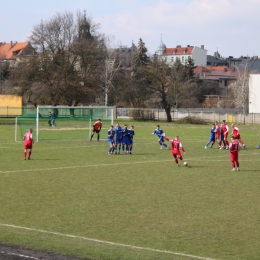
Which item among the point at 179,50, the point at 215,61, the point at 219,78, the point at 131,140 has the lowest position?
the point at 131,140

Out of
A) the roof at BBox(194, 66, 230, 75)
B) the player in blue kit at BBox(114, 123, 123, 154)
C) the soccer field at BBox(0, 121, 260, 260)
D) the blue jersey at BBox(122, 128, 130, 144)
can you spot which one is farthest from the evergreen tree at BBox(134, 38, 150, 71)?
the soccer field at BBox(0, 121, 260, 260)

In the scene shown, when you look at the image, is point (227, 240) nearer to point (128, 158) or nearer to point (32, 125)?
point (128, 158)

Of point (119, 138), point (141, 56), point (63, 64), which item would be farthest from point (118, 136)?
point (141, 56)

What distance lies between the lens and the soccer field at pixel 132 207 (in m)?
12.4

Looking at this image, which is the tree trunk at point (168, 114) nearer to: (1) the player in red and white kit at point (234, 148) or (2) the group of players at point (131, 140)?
(2) the group of players at point (131, 140)

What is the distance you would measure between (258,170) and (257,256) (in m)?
15.0

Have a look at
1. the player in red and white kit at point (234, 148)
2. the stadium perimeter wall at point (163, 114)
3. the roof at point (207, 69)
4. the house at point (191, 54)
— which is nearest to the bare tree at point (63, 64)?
the stadium perimeter wall at point (163, 114)

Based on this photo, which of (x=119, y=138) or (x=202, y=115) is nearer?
(x=119, y=138)

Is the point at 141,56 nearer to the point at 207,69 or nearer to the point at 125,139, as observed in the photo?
the point at 207,69

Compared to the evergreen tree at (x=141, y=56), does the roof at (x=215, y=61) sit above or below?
above

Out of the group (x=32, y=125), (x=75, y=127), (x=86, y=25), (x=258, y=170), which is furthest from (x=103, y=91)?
(x=258, y=170)

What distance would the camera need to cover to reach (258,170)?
86.5 feet

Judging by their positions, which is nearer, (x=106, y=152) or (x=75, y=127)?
(x=106, y=152)

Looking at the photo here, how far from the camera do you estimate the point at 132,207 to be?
55.8ft
